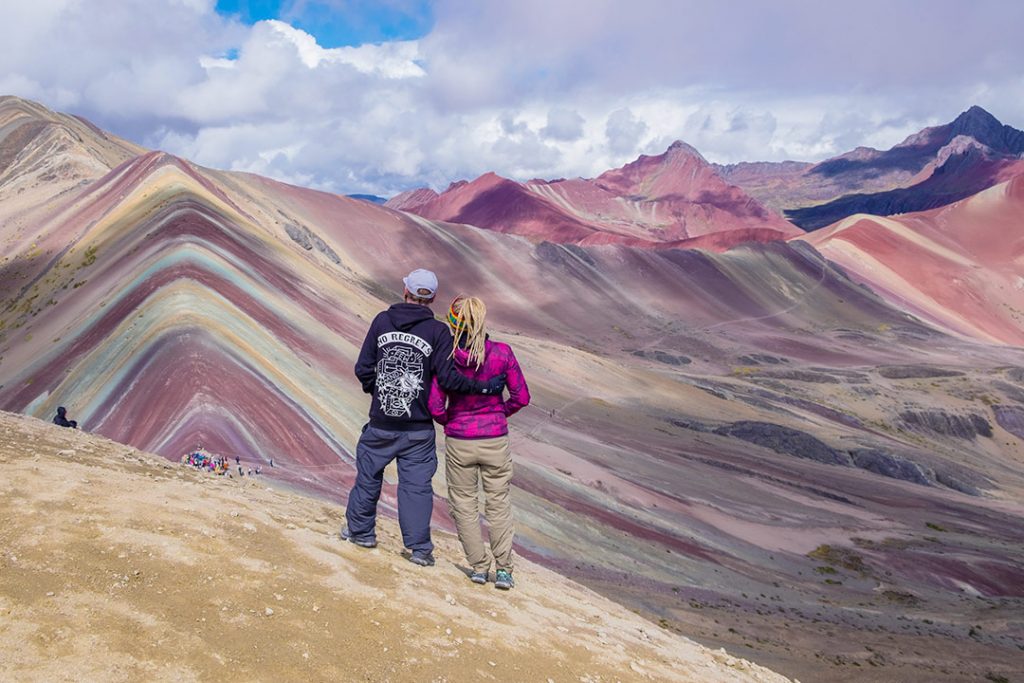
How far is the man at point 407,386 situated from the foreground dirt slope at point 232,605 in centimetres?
67

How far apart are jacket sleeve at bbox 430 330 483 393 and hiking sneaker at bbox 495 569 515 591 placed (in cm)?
182

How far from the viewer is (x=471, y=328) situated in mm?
6012

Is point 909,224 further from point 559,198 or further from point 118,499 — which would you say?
point 118,499

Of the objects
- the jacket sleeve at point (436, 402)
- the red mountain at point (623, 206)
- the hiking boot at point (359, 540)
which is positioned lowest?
the hiking boot at point (359, 540)

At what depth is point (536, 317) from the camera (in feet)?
220

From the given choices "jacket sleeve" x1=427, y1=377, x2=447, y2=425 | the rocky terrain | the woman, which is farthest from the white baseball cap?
the rocky terrain

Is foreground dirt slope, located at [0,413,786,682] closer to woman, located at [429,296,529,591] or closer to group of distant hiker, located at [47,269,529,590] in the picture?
group of distant hiker, located at [47,269,529,590]

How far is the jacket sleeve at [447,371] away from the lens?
6.00 m

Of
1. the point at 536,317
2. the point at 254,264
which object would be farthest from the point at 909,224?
the point at 254,264

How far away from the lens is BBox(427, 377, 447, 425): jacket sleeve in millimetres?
6090

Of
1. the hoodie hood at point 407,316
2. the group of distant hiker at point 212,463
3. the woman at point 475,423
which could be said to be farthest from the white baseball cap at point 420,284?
the group of distant hiker at point 212,463

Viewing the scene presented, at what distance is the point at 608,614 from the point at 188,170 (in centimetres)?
4334

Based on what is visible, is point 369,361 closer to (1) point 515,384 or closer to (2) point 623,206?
(1) point 515,384

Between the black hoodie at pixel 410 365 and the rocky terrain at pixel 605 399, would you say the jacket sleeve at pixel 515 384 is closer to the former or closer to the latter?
the black hoodie at pixel 410 365
